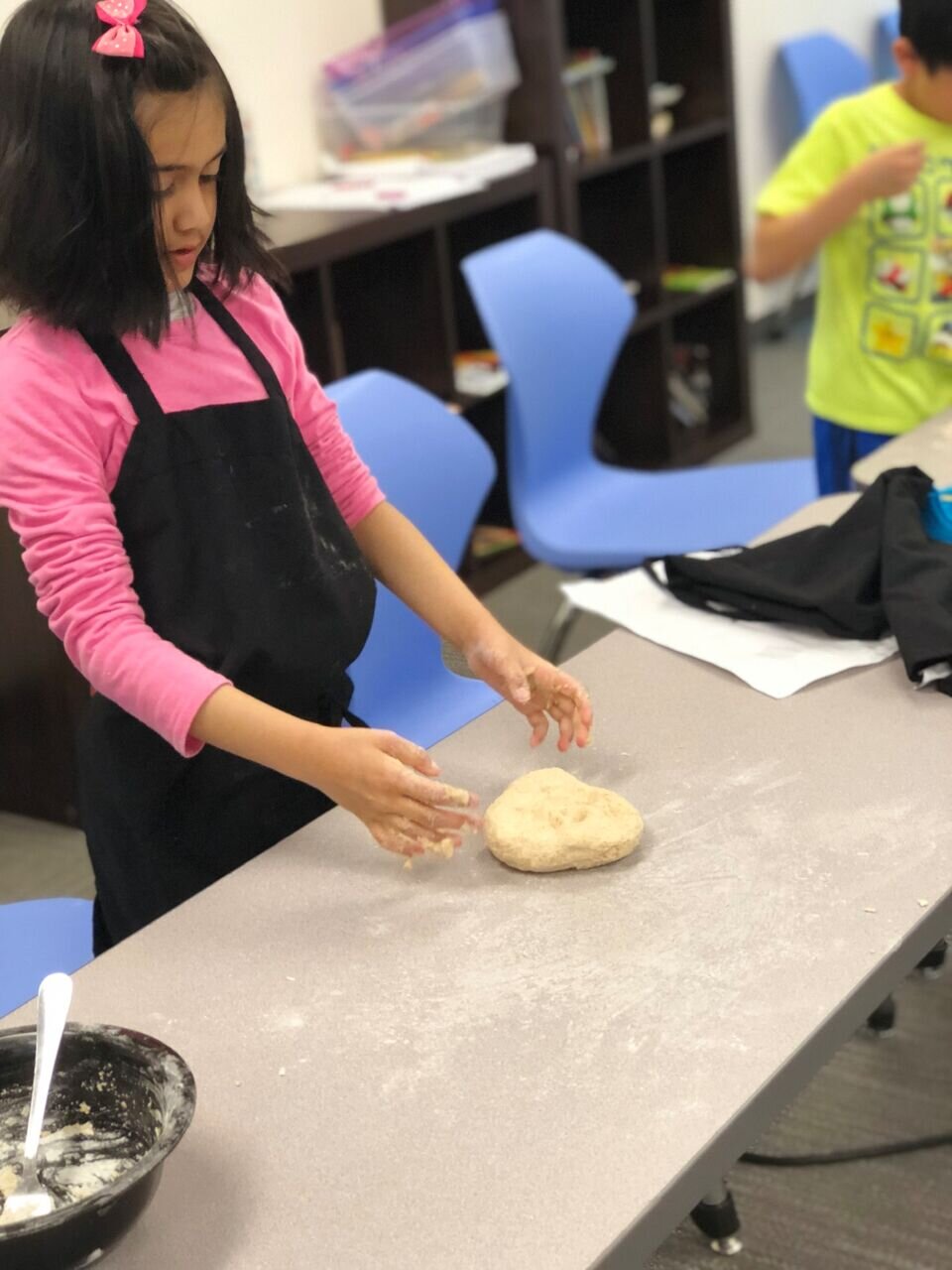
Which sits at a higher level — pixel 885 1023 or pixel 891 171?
pixel 891 171

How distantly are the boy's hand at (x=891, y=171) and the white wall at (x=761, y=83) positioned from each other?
2792mm

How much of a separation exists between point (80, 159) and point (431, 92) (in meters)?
2.35

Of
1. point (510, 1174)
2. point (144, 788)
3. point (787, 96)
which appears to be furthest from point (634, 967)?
point (787, 96)

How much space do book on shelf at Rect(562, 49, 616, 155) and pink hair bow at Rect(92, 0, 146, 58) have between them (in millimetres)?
2591

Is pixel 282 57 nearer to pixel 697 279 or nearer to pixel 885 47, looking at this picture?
pixel 697 279

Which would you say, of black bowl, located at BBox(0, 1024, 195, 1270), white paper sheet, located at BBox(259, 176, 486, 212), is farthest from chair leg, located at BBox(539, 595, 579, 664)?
black bowl, located at BBox(0, 1024, 195, 1270)

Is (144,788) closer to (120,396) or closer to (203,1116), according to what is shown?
(120,396)

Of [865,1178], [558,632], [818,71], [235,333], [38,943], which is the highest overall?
[235,333]

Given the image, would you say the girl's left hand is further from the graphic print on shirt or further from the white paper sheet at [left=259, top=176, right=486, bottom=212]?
the white paper sheet at [left=259, top=176, right=486, bottom=212]

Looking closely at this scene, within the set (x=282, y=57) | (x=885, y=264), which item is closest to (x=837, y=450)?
(x=885, y=264)

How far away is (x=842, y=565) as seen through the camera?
1.38m

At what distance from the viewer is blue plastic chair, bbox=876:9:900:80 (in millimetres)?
5680

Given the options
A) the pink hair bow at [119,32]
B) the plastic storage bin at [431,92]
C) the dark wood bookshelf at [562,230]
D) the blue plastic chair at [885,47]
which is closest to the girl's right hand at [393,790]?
the pink hair bow at [119,32]

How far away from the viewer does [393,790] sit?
1004mm
